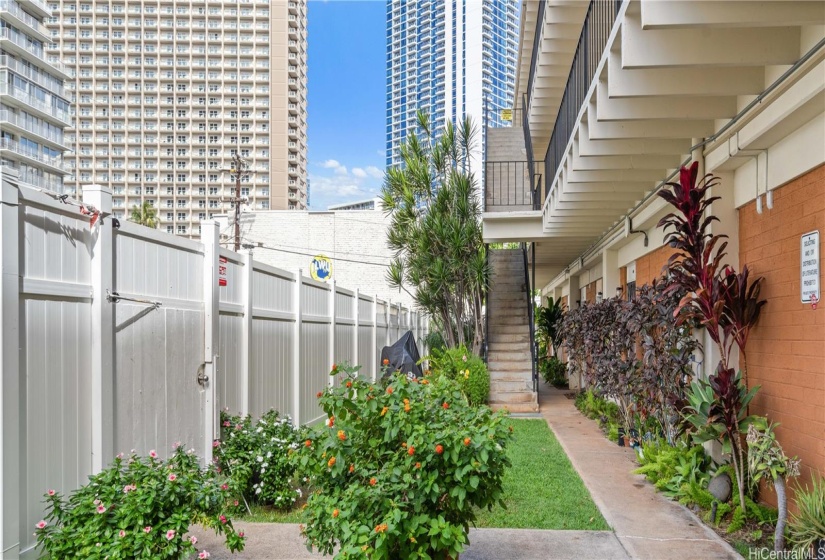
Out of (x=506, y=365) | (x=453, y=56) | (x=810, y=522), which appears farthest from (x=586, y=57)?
(x=453, y=56)

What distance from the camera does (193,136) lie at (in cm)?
9719

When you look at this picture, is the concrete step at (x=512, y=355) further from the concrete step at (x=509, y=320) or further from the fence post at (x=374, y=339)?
the fence post at (x=374, y=339)

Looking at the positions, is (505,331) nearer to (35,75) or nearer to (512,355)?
(512,355)

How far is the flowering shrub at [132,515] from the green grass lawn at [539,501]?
169 centimetres

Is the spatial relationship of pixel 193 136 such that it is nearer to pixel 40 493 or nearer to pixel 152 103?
pixel 152 103

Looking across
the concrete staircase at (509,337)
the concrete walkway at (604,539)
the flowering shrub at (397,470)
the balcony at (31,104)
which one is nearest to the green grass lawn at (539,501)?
the concrete walkway at (604,539)

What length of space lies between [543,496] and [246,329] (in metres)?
3.28

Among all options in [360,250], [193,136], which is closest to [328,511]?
Answer: [360,250]

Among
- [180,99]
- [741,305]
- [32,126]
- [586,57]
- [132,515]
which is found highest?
[180,99]

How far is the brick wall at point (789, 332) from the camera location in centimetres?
445

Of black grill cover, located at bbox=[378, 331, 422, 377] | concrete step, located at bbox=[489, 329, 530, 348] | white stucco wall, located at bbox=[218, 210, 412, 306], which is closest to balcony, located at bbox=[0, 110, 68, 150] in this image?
white stucco wall, located at bbox=[218, 210, 412, 306]

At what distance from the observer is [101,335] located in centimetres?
409

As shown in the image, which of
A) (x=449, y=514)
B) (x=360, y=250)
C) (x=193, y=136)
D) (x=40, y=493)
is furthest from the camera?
(x=193, y=136)

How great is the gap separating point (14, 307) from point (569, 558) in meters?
3.62
